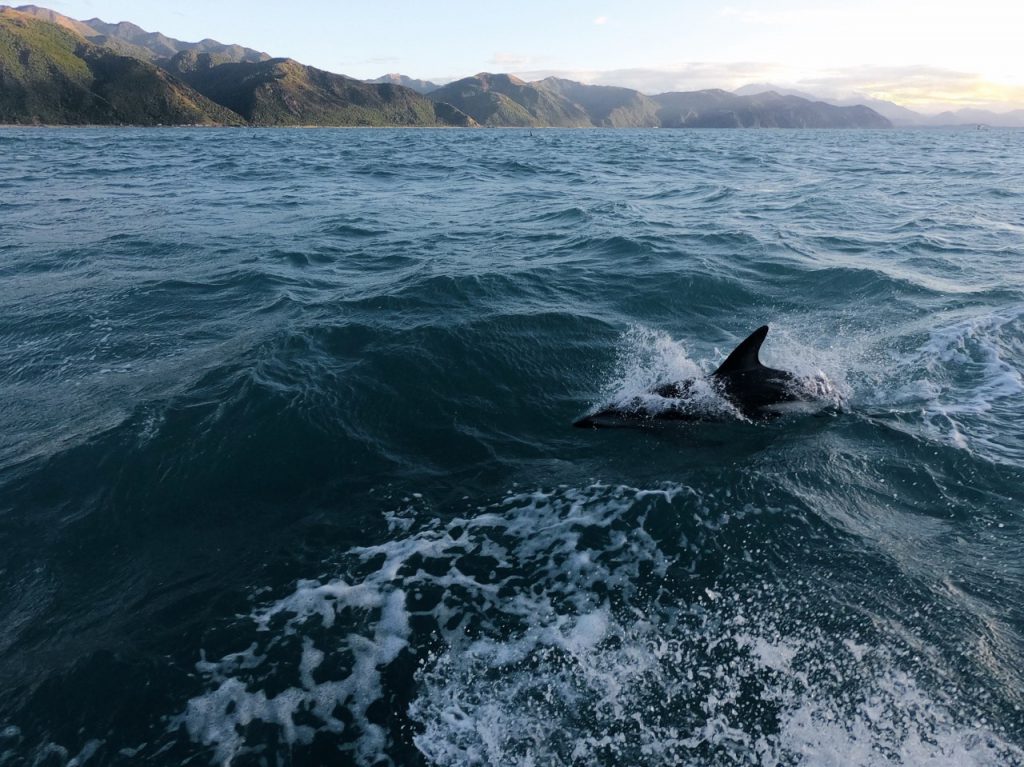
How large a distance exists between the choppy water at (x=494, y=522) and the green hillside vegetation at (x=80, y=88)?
173704 millimetres

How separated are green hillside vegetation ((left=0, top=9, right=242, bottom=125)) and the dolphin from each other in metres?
182

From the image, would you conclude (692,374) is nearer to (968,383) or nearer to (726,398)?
(726,398)

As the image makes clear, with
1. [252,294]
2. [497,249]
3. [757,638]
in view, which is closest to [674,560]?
[757,638]

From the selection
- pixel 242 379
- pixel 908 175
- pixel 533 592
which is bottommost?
pixel 533 592

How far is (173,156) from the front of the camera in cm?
5778

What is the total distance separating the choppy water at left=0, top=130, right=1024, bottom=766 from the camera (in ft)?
18.2

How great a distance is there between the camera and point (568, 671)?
597 cm

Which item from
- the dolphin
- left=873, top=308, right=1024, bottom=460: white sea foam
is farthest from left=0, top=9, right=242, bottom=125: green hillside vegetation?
left=873, top=308, right=1024, bottom=460: white sea foam

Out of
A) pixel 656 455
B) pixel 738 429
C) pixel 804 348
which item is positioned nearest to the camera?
pixel 656 455

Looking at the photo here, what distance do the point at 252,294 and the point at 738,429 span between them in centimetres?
1378

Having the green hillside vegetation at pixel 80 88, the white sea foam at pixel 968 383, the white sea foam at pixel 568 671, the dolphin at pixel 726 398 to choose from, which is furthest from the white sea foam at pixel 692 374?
the green hillside vegetation at pixel 80 88

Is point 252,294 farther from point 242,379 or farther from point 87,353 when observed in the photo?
point 242,379

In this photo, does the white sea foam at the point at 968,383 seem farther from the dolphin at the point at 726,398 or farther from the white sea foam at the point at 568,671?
the white sea foam at the point at 568,671

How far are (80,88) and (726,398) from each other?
664 ft
